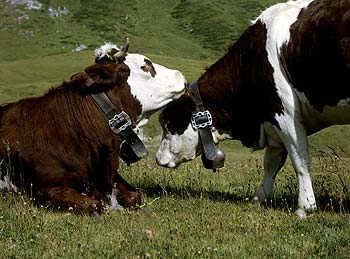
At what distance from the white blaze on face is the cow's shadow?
50 centimetres

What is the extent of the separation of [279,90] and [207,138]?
162 cm

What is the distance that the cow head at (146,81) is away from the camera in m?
9.57

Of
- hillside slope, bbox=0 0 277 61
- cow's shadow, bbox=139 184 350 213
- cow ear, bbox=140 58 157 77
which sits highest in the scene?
cow ear, bbox=140 58 157 77

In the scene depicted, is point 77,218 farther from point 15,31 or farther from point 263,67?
point 15,31

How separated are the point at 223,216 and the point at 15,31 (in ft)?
444

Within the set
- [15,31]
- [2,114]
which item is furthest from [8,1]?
[2,114]

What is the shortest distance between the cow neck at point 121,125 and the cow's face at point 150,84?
43 centimetres

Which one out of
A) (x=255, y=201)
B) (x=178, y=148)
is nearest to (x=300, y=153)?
(x=255, y=201)

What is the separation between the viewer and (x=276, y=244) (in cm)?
696

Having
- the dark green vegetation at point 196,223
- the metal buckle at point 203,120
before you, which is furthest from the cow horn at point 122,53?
the dark green vegetation at point 196,223

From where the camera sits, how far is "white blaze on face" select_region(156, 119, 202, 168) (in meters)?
10.4

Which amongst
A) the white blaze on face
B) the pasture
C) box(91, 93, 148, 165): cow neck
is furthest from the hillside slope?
box(91, 93, 148, 165): cow neck

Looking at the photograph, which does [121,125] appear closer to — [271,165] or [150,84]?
[150,84]

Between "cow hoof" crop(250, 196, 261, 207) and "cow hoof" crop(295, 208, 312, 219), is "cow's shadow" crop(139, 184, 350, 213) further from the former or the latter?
"cow hoof" crop(295, 208, 312, 219)
